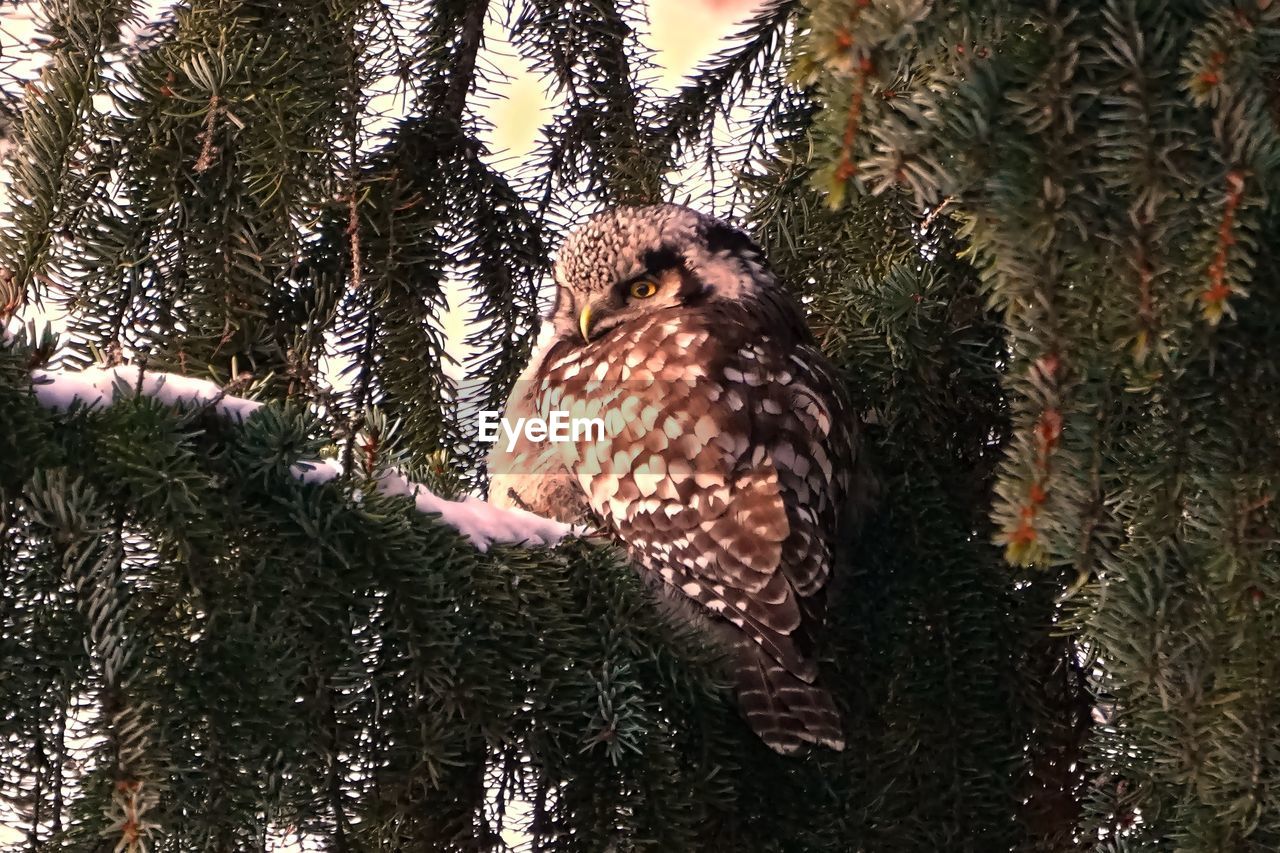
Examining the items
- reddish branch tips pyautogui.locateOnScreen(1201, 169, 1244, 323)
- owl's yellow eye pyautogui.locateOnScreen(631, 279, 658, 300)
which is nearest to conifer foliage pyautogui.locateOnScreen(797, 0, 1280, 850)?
reddish branch tips pyautogui.locateOnScreen(1201, 169, 1244, 323)

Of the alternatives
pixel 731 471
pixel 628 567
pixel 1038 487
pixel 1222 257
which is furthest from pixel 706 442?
pixel 1222 257

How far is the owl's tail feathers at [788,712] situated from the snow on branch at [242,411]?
33cm

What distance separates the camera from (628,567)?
161 cm

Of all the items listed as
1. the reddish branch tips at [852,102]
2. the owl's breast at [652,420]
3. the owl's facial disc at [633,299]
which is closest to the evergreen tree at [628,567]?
the reddish branch tips at [852,102]

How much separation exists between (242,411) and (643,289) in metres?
1.23

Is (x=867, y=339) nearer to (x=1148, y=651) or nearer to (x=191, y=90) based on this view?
(x=1148, y=651)

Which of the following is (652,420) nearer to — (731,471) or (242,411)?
(731,471)

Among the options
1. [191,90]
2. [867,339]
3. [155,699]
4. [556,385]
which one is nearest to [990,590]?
[867,339]

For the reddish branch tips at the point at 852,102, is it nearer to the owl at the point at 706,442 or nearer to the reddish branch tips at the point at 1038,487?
the reddish branch tips at the point at 1038,487

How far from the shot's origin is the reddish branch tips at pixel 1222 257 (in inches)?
44.5

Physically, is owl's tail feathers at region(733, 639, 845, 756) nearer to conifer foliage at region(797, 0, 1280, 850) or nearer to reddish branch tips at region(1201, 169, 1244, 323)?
conifer foliage at region(797, 0, 1280, 850)

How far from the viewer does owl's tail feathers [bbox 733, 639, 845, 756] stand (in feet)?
5.37

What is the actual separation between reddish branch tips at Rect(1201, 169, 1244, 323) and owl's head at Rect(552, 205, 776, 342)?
124 centimetres

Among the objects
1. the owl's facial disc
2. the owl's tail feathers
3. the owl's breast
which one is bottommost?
the owl's tail feathers
